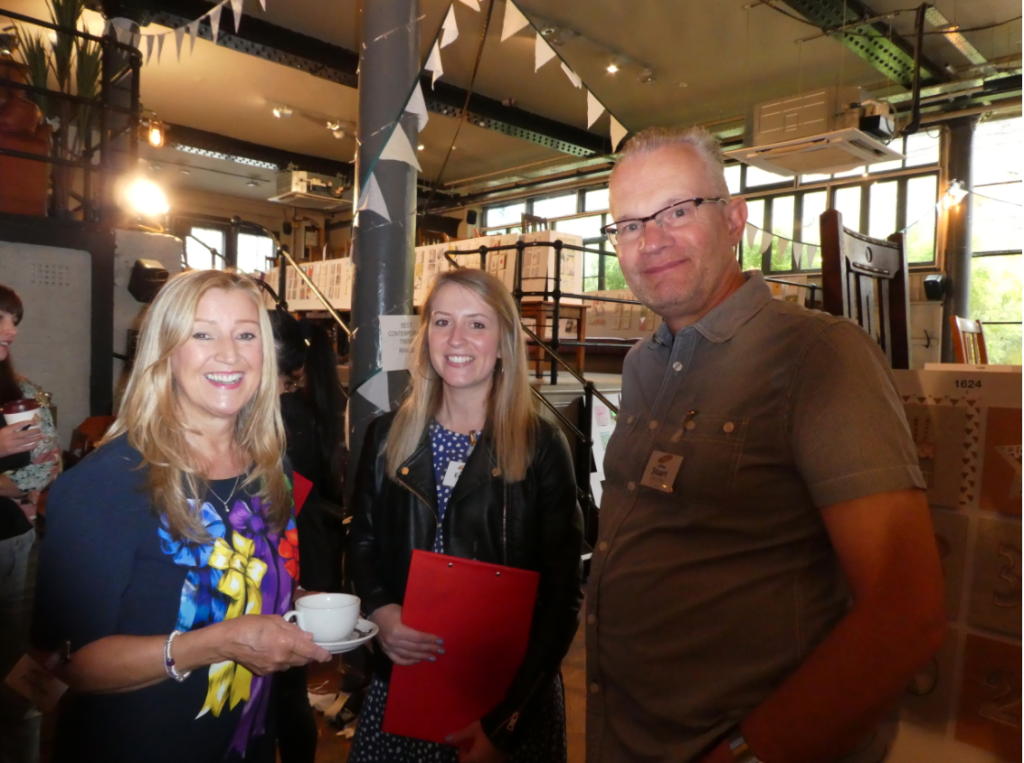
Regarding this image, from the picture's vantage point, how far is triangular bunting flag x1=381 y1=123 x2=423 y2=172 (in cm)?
243

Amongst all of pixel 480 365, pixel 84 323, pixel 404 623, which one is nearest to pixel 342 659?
pixel 404 623

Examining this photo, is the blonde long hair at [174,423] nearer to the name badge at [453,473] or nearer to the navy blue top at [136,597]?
the navy blue top at [136,597]

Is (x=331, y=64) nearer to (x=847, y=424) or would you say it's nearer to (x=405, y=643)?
(x=405, y=643)

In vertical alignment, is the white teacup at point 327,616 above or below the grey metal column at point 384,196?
below

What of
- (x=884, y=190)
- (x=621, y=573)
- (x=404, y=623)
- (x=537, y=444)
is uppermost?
(x=884, y=190)

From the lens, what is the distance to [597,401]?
4.91m

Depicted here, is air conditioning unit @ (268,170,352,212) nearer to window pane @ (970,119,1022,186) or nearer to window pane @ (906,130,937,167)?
window pane @ (906,130,937,167)

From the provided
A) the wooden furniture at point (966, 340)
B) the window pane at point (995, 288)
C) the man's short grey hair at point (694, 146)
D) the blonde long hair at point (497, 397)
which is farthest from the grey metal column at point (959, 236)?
the man's short grey hair at point (694, 146)

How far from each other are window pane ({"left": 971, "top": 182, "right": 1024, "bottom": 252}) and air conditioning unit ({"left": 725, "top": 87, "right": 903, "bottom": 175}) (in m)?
2.10

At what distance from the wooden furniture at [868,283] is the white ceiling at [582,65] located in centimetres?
514

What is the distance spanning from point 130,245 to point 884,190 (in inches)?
372

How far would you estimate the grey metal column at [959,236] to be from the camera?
8.05m

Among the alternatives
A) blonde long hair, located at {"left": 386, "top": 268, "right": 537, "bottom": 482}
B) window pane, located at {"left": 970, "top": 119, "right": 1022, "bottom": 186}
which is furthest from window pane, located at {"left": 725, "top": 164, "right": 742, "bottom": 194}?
blonde long hair, located at {"left": 386, "top": 268, "right": 537, "bottom": 482}

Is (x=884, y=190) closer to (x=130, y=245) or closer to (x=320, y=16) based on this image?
(x=320, y=16)
